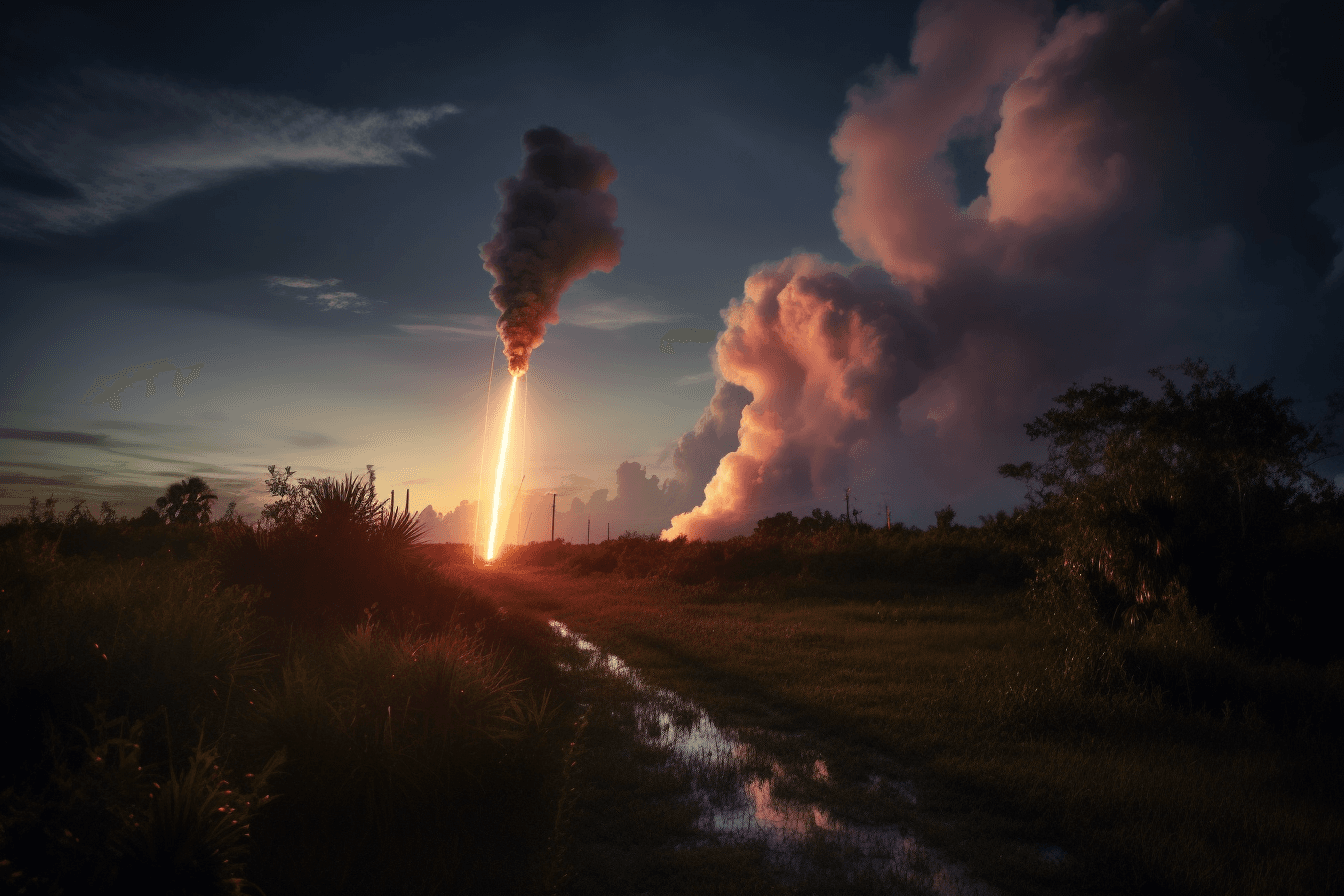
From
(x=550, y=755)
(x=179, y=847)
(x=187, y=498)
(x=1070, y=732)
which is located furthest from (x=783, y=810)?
(x=187, y=498)

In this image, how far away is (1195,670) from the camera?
32.8ft

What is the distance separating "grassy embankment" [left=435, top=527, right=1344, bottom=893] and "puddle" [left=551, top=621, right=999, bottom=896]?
244mm

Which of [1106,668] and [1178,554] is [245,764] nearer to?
[1106,668]

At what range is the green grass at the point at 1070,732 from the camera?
202 inches

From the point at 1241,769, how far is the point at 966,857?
391cm

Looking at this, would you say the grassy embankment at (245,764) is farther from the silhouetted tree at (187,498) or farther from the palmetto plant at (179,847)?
the silhouetted tree at (187,498)

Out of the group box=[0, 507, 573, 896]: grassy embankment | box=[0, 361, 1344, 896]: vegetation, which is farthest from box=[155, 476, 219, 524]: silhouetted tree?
box=[0, 507, 573, 896]: grassy embankment

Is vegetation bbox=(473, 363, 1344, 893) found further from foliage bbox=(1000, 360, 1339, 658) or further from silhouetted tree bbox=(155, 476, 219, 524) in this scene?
silhouetted tree bbox=(155, 476, 219, 524)

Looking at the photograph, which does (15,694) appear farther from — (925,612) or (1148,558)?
(925,612)

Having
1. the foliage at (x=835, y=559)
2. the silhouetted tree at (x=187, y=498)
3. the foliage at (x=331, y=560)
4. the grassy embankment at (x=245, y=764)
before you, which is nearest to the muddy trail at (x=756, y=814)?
the grassy embankment at (x=245, y=764)

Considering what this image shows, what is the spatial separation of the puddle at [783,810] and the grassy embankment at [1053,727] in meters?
0.24

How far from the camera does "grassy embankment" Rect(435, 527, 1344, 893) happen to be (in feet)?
17.0

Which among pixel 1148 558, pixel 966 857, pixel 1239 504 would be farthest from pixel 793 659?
pixel 1239 504

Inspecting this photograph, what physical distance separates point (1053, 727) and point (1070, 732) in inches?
10.8
